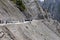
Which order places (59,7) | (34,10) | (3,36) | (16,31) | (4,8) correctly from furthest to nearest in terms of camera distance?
(59,7) < (34,10) < (4,8) < (16,31) < (3,36)

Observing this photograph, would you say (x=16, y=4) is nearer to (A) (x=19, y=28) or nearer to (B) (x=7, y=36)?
(A) (x=19, y=28)

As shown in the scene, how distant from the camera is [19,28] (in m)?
7.46

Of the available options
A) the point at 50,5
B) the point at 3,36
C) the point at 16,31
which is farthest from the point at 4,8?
the point at 50,5

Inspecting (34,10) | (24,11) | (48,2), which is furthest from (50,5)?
(24,11)

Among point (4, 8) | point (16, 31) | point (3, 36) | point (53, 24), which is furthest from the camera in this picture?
point (53, 24)

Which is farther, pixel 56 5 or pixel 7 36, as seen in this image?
pixel 56 5

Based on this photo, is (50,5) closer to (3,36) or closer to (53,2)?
(53,2)

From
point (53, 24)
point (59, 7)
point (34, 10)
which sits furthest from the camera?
point (59, 7)

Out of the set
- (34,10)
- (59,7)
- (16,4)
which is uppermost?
(16,4)

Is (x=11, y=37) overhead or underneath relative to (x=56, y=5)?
overhead

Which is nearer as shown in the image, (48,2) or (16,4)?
(16,4)

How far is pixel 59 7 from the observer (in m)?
23.8

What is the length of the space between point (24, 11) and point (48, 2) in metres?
10.9

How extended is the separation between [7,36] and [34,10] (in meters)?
9.88
